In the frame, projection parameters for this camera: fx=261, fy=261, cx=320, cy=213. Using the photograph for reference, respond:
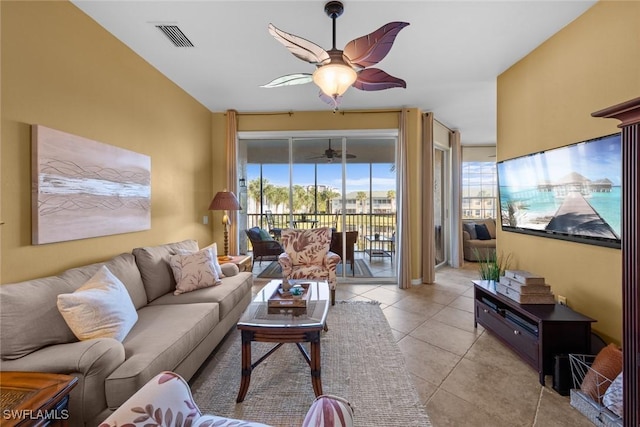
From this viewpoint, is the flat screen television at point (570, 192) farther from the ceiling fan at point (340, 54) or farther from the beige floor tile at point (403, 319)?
the ceiling fan at point (340, 54)

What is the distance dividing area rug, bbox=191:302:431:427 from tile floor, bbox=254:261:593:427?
151 millimetres

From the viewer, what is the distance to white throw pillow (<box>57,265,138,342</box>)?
1475 mm

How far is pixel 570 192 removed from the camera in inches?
84.7

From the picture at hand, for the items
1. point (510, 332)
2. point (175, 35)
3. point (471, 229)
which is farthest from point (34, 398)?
point (471, 229)

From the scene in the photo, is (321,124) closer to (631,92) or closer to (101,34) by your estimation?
(101,34)

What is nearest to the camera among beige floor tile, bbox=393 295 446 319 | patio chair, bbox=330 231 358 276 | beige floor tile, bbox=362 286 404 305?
beige floor tile, bbox=393 295 446 319

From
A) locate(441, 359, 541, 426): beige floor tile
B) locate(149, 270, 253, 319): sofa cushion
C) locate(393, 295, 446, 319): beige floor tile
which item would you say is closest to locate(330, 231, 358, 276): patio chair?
locate(393, 295, 446, 319): beige floor tile

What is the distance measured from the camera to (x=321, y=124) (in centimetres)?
429

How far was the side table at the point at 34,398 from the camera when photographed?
3.05 feet

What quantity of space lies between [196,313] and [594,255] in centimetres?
313

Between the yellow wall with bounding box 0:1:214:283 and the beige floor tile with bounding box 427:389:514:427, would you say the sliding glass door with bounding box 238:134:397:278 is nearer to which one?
the yellow wall with bounding box 0:1:214:283

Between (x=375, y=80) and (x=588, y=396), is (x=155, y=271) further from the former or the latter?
(x=588, y=396)

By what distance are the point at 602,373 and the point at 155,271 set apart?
133 inches

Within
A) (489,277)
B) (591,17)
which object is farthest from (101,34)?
(489,277)
